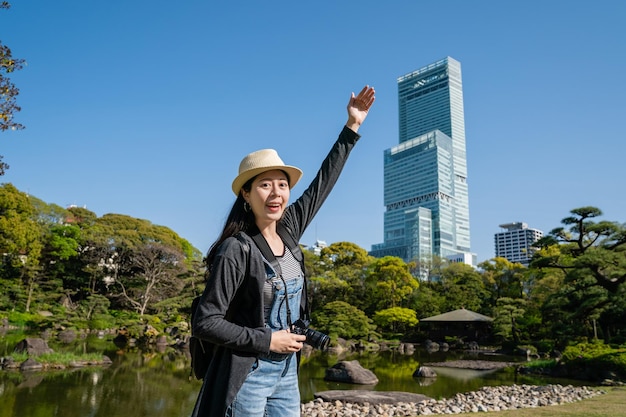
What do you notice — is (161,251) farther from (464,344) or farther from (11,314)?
(464,344)

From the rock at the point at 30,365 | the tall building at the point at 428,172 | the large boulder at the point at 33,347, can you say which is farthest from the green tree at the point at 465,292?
the tall building at the point at 428,172

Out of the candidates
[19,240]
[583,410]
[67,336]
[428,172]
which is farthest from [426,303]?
[428,172]

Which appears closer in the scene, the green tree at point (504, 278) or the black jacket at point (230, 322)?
the black jacket at point (230, 322)

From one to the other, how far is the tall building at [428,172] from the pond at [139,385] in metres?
61.6

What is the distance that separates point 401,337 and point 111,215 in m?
16.4

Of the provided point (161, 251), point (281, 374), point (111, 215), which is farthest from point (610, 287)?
point (111, 215)

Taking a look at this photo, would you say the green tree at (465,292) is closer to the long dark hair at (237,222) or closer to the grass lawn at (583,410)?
the grass lawn at (583,410)

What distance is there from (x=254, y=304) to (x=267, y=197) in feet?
1.11

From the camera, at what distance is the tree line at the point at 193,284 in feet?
43.3

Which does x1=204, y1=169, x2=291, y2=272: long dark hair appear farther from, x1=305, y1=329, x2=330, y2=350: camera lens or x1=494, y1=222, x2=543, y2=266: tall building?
x1=494, y1=222, x2=543, y2=266: tall building

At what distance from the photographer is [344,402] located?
20.9 ft

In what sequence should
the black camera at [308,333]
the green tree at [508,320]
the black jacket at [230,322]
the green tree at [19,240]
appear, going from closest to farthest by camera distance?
the black jacket at [230,322]
the black camera at [308,333]
the green tree at [19,240]
the green tree at [508,320]

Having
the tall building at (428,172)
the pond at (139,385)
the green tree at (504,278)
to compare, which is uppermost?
the tall building at (428,172)

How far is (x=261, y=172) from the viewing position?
55.2 inches
